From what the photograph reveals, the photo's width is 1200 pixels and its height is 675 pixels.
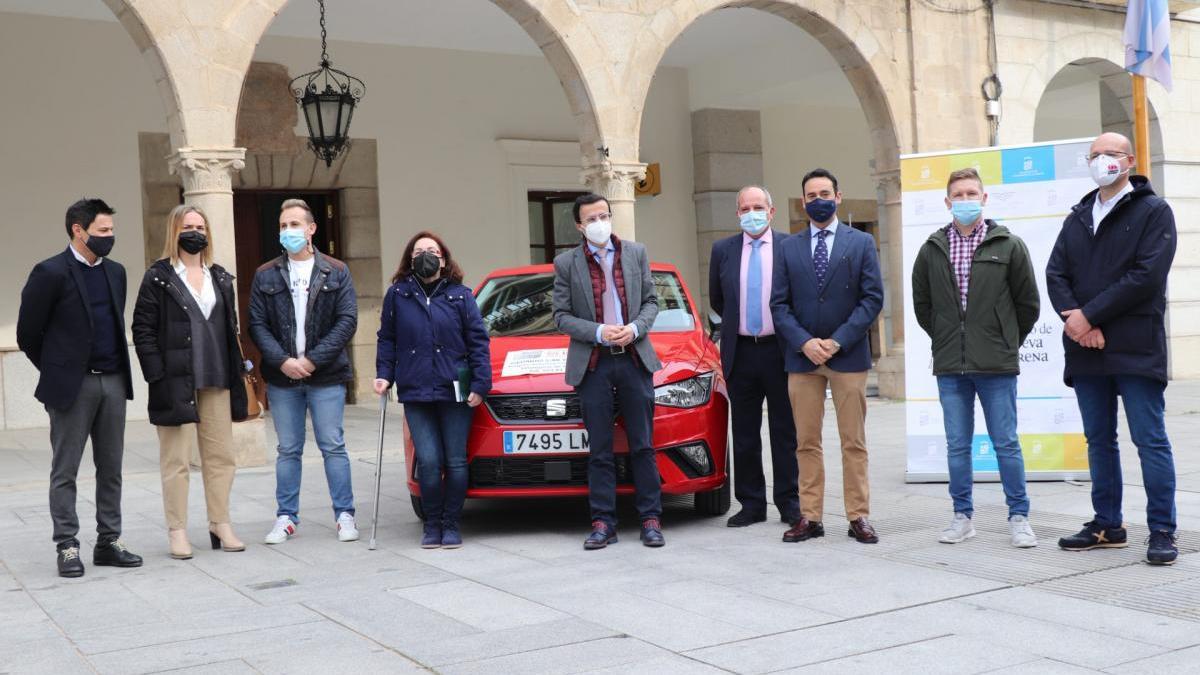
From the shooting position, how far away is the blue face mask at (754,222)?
6.66 m

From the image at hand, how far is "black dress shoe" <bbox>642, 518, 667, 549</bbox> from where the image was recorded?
20.5 ft

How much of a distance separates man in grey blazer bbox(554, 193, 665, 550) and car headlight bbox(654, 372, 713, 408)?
8.1 inches

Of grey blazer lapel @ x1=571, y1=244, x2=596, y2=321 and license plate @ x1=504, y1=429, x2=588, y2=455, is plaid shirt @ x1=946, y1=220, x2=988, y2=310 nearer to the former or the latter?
grey blazer lapel @ x1=571, y1=244, x2=596, y2=321

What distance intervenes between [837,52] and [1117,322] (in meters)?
8.31

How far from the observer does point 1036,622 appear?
4.54 metres

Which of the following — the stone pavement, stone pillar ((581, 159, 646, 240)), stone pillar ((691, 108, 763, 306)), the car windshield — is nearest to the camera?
the stone pavement

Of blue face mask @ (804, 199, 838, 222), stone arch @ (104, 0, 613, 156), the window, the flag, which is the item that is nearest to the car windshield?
blue face mask @ (804, 199, 838, 222)

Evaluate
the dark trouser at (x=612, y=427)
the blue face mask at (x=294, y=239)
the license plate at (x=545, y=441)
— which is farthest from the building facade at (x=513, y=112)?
the dark trouser at (x=612, y=427)

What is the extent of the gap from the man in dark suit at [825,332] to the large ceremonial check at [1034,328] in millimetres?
1823

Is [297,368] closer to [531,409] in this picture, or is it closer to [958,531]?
[531,409]

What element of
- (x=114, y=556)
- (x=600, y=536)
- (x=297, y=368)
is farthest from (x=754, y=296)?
(x=114, y=556)

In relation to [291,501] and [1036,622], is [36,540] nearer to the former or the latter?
[291,501]

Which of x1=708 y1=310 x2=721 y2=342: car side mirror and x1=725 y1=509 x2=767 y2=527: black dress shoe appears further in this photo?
x1=708 y1=310 x2=721 y2=342: car side mirror

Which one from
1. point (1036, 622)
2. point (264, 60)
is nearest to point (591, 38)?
point (264, 60)
